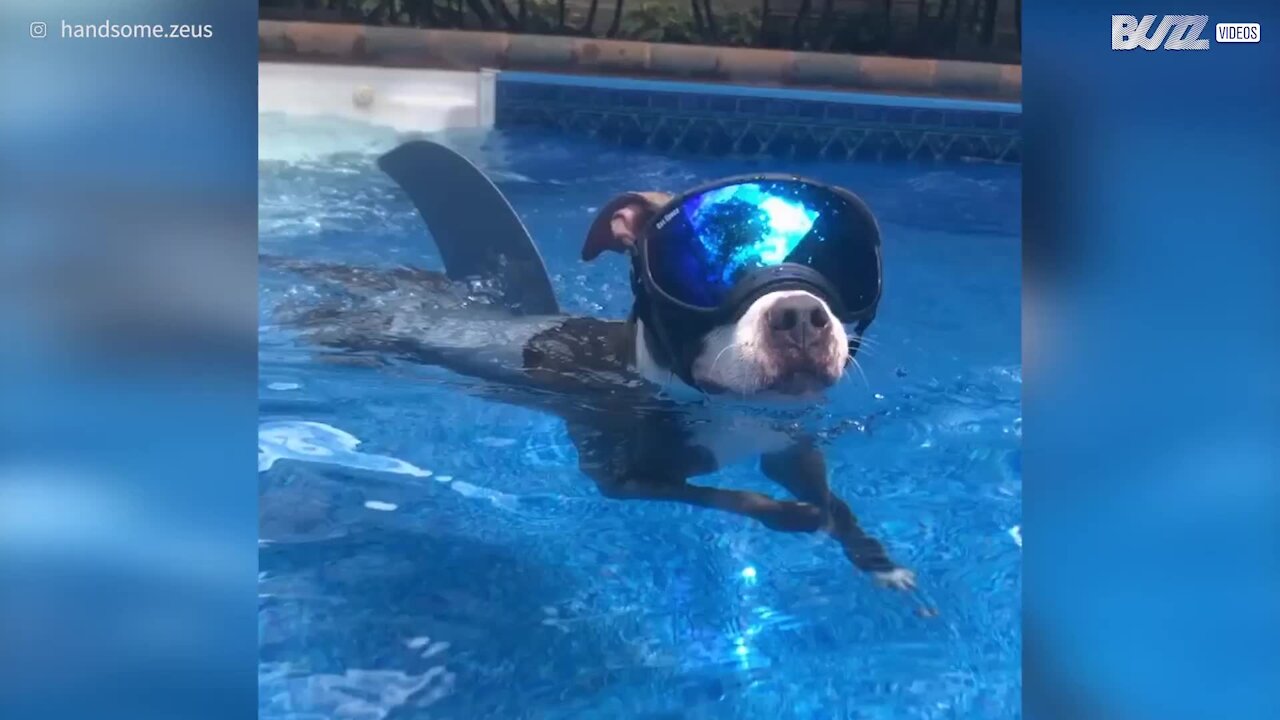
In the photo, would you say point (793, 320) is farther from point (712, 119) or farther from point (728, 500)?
point (712, 119)

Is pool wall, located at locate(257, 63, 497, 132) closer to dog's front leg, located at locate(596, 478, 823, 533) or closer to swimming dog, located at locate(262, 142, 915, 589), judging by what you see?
swimming dog, located at locate(262, 142, 915, 589)

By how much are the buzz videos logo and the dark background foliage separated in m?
0.22

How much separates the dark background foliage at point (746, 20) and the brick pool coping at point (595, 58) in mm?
21

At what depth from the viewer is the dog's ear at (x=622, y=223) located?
2637 mm

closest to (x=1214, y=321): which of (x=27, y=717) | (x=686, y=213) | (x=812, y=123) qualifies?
(x=812, y=123)

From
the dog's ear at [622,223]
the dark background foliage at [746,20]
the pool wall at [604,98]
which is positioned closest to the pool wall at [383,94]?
the pool wall at [604,98]

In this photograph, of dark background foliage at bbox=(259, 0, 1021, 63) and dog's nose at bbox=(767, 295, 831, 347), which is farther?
dark background foliage at bbox=(259, 0, 1021, 63)

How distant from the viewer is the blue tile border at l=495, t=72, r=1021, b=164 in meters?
2.69

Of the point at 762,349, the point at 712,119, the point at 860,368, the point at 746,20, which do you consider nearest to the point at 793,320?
the point at 762,349

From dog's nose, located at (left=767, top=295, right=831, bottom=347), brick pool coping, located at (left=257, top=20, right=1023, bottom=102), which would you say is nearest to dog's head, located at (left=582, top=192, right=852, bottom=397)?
dog's nose, located at (left=767, top=295, right=831, bottom=347)

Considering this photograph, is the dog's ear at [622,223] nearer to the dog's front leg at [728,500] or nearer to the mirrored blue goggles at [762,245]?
the mirrored blue goggles at [762,245]

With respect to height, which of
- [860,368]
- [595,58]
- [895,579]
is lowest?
[895,579]

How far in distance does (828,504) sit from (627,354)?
0.56 meters

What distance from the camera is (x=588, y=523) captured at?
2582 millimetres
